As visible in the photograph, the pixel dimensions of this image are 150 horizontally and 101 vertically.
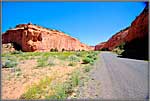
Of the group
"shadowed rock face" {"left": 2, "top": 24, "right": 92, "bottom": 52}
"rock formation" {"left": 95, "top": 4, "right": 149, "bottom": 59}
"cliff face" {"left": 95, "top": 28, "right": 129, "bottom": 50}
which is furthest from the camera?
"cliff face" {"left": 95, "top": 28, "right": 129, "bottom": 50}

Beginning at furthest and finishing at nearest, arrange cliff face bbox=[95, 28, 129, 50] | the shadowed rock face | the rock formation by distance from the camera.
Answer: cliff face bbox=[95, 28, 129, 50] → the shadowed rock face → the rock formation

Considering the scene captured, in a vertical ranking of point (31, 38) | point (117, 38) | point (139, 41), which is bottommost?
point (139, 41)

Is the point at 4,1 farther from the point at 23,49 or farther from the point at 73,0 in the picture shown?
the point at 23,49

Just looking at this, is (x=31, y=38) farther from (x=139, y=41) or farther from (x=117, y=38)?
(x=117, y=38)

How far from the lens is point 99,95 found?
20.8 ft

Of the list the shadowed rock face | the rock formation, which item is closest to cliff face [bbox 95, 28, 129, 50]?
the shadowed rock face

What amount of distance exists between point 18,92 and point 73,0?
140 inches

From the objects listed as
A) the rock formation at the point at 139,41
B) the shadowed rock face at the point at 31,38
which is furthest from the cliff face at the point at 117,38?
the rock formation at the point at 139,41

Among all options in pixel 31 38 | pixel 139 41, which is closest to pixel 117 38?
pixel 31 38

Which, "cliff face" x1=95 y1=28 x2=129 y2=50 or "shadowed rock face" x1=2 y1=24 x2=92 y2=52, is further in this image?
"cliff face" x1=95 y1=28 x2=129 y2=50

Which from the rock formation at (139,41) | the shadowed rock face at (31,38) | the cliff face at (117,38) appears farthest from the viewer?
the cliff face at (117,38)

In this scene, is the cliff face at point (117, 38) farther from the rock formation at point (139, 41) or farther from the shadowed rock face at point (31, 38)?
the rock formation at point (139, 41)

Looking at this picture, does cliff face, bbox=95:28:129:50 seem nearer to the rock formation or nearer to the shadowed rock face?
the shadowed rock face

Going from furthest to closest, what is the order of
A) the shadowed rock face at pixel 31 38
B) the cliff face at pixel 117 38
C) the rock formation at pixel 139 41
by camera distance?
the cliff face at pixel 117 38 < the shadowed rock face at pixel 31 38 < the rock formation at pixel 139 41
